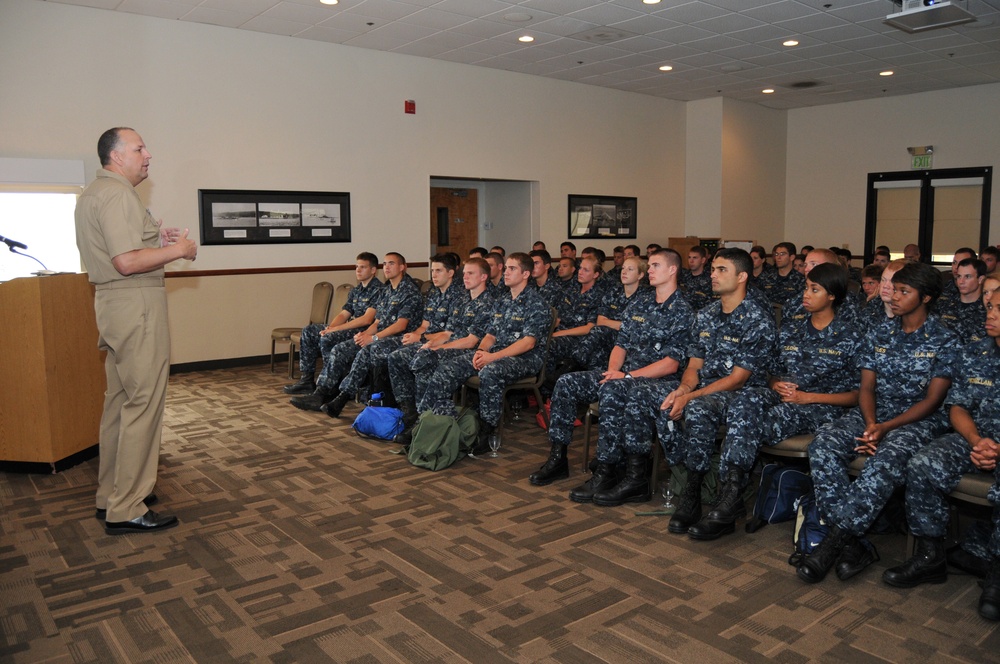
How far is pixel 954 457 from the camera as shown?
10.2 feet

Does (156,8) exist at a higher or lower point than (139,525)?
higher

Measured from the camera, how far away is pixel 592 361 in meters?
6.09

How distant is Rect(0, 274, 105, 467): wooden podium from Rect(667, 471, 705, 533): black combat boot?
12.1 feet

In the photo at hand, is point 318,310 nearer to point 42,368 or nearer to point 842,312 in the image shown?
point 42,368

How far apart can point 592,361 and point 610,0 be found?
380 cm

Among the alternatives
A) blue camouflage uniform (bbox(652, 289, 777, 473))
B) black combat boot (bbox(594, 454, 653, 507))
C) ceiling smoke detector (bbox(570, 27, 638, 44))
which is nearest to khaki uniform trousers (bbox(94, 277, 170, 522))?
black combat boot (bbox(594, 454, 653, 507))

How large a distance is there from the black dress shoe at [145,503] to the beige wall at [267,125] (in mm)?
4443

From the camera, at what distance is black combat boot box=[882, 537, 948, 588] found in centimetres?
315

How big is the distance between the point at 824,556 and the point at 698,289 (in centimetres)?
518

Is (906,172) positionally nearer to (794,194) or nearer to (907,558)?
(794,194)

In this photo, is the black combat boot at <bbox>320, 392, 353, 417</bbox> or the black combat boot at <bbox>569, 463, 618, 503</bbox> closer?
the black combat boot at <bbox>569, 463, 618, 503</bbox>

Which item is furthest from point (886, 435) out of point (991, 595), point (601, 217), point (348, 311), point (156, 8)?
point (601, 217)

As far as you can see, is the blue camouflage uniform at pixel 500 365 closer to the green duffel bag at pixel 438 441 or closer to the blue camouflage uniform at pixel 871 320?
the green duffel bag at pixel 438 441

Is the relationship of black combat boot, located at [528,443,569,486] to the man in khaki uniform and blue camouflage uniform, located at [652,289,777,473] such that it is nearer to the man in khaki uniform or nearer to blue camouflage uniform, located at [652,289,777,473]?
blue camouflage uniform, located at [652,289,777,473]
